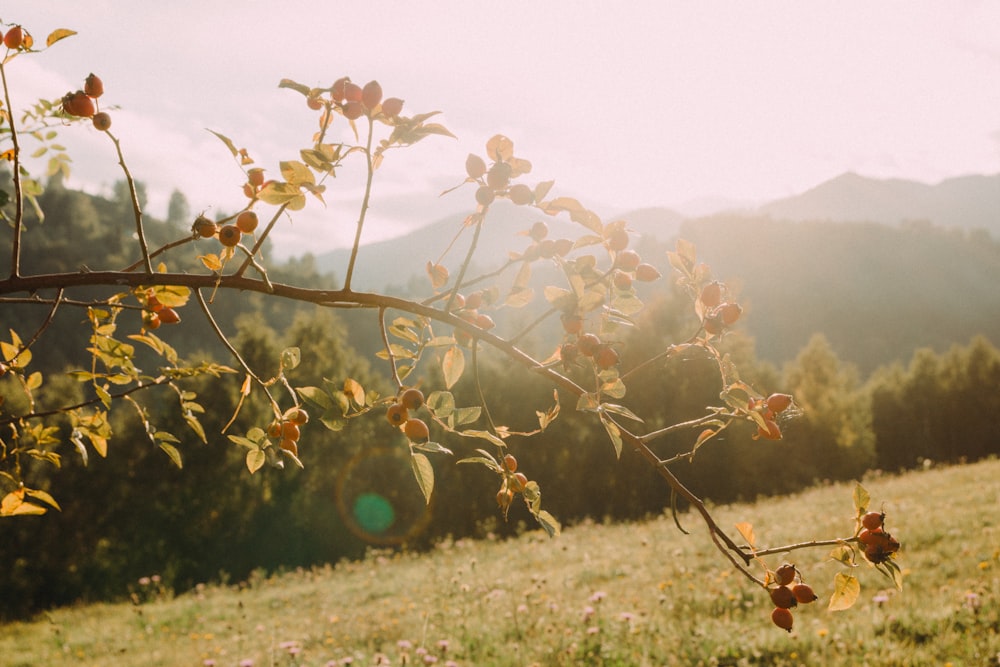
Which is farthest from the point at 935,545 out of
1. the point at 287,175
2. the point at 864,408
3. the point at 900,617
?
the point at 864,408

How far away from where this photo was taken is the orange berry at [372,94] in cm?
100

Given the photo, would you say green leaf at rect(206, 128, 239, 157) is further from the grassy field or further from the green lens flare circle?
the green lens flare circle

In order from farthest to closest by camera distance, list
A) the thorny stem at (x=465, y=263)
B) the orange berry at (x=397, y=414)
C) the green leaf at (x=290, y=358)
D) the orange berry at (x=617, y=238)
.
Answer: the green leaf at (x=290, y=358)
the orange berry at (x=617, y=238)
the orange berry at (x=397, y=414)
the thorny stem at (x=465, y=263)

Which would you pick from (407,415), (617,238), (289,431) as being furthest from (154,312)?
(617,238)

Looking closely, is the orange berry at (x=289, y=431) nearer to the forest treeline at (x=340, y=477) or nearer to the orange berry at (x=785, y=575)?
the orange berry at (x=785, y=575)

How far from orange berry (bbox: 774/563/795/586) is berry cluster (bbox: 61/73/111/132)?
1548 millimetres

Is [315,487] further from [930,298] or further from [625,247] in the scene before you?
[930,298]

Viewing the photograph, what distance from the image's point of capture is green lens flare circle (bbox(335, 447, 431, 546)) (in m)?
21.9

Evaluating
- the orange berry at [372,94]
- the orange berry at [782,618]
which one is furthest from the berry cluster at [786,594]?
the orange berry at [372,94]

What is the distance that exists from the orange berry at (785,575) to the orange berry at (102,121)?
1566 mm

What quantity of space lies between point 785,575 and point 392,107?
107cm

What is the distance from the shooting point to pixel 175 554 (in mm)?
19594

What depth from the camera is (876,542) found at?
0.98 meters

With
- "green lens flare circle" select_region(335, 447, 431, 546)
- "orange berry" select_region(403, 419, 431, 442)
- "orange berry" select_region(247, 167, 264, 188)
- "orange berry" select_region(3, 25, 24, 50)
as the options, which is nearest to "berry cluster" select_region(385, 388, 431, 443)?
"orange berry" select_region(403, 419, 431, 442)
